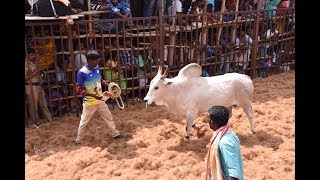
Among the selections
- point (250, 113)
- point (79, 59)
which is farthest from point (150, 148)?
point (79, 59)

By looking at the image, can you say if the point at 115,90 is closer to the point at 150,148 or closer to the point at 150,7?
the point at 150,148

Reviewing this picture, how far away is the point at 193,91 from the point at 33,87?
296 centimetres

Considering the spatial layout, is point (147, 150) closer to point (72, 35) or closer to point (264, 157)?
point (264, 157)

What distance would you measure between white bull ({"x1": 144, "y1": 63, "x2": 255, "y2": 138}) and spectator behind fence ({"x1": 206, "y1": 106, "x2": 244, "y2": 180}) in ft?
8.18

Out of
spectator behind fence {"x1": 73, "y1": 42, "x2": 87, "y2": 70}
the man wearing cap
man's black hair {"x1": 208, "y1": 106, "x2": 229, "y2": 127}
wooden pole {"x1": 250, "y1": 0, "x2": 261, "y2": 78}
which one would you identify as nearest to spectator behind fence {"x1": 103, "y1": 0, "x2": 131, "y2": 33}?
spectator behind fence {"x1": 73, "y1": 42, "x2": 87, "y2": 70}

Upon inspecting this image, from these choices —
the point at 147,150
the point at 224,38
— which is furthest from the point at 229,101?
the point at 224,38

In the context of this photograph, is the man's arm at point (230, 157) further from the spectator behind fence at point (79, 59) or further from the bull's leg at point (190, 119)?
the spectator behind fence at point (79, 59)

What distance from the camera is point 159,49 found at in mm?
7746

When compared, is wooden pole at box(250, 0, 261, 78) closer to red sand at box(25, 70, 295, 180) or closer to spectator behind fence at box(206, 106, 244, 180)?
red sand at box(25, 70, 295, 180)

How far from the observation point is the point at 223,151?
2949 millimetres

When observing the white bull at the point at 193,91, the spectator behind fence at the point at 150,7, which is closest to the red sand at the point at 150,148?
the white bull at the point at 193,91

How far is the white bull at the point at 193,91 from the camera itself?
5598 millimetres

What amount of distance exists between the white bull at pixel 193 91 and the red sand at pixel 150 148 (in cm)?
54

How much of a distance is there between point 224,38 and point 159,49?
2.30 m
